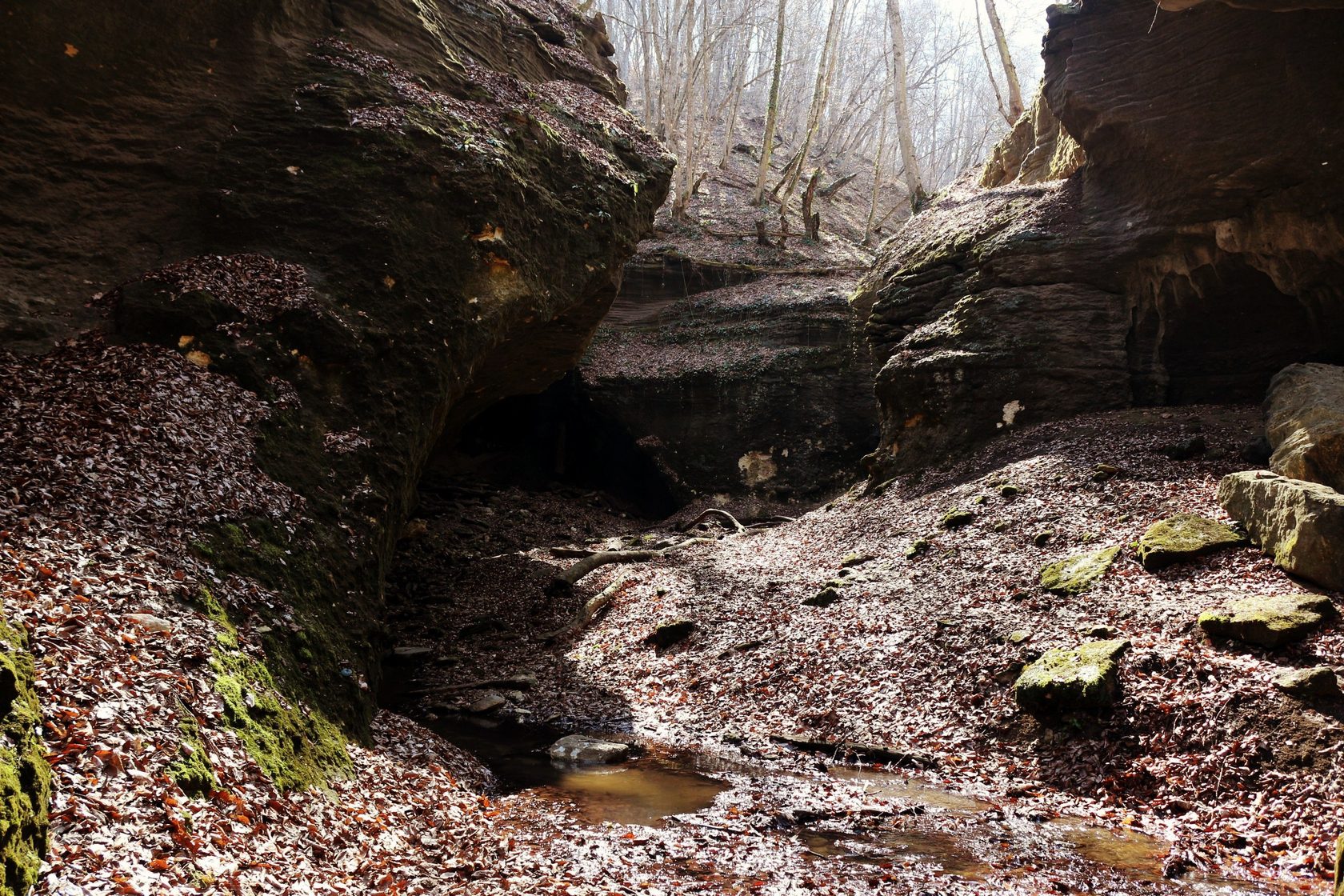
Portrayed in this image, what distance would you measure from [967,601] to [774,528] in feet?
24.7

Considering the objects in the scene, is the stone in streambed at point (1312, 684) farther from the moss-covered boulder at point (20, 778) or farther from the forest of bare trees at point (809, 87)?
the forest of bare trees at point (809, 87)

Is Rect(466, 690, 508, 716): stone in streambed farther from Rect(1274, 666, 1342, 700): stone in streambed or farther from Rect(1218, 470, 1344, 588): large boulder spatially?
Rect(1218, 470, 1344, 588): large boulder

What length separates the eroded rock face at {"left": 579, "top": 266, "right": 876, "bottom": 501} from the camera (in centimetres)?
2095

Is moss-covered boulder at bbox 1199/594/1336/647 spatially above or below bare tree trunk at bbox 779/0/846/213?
below

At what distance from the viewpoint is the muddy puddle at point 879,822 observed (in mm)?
5012

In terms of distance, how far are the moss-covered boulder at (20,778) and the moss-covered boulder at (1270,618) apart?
8.32 m

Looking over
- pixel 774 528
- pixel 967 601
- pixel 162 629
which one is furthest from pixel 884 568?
pixel 162 629

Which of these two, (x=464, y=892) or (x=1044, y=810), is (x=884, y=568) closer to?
(x=1044, y=810)

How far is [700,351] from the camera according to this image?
22.9 metres

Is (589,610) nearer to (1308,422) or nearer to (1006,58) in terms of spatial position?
(1308,422)

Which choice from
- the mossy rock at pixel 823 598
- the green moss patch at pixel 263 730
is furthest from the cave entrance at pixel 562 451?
the green moss patch at pixel 263 730

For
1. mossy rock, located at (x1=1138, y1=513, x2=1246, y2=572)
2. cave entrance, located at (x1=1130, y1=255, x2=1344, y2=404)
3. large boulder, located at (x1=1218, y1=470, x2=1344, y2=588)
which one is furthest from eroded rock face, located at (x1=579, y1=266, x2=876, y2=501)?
large boulder, located at (x1=1218, y1=470, x2=1344, y2=588)

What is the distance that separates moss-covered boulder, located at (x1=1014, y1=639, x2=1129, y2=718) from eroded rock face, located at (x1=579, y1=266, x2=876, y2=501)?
13477 mm

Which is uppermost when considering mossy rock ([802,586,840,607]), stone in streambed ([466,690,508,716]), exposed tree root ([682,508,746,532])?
mossy rock ([802,586,840,607])
